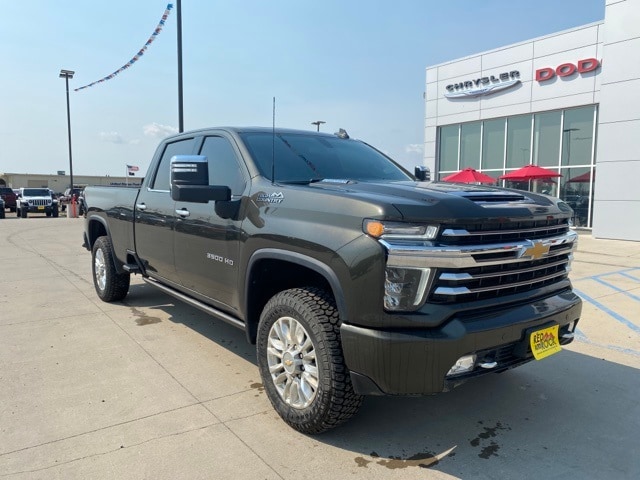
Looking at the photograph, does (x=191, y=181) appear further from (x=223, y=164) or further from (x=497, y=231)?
(x=497, y=231)

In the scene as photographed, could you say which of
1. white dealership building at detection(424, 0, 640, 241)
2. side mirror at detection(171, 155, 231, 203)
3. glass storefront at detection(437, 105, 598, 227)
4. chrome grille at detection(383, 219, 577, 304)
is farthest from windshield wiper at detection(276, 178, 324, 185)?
glass storefront at detection(437, 105, 598, 227)

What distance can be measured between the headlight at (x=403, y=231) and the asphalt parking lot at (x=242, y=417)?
1278 mm

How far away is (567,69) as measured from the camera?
16.5 metres

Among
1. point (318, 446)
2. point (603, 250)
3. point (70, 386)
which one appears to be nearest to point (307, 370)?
point (318, 446)

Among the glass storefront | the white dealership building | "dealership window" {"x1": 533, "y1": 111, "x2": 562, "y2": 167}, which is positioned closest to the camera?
the white dealership building

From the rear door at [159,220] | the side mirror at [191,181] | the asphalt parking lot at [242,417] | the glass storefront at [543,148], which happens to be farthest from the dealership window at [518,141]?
the side mirror at [191,181]

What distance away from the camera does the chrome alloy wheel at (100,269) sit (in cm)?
621

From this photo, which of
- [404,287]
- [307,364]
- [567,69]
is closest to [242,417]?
[307,364]

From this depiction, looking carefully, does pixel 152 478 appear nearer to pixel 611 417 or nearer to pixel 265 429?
pixel 265 429

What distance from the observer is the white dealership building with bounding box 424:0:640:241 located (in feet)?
46.8

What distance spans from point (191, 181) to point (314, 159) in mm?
1043

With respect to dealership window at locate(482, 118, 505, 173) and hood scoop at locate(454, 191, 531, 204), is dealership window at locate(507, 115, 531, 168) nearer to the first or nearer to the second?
dealership window at locate(482, 118, 505, 173)

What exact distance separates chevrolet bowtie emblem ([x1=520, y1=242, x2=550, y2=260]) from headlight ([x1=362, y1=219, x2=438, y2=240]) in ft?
2.24

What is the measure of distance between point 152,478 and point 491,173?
18.8 meters
